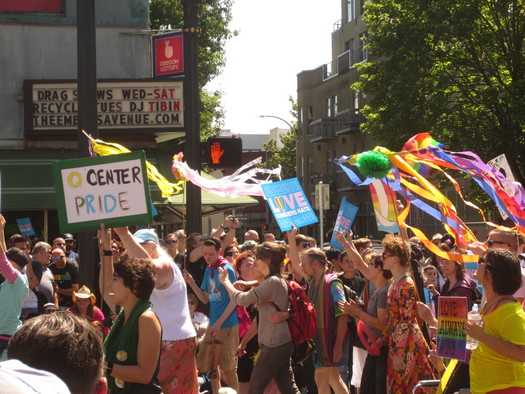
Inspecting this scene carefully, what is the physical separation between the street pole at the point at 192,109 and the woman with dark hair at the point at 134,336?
17.0 ft

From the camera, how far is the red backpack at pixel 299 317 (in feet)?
25.2

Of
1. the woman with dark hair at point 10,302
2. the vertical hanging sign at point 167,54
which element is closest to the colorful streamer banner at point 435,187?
the woman with dark hair at point 10,302

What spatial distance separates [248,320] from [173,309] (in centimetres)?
405

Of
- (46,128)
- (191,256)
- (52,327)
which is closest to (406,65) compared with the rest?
(46,128)

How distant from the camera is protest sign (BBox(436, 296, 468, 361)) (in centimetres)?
483

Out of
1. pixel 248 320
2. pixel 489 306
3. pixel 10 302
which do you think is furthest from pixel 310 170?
pixel 489 306

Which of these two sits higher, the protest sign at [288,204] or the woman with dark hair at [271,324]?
the protest sign at [288,204]

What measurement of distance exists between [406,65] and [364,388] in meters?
23.0

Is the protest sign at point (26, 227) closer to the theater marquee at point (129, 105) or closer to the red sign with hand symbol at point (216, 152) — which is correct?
the theater marquee at point (129, 105)

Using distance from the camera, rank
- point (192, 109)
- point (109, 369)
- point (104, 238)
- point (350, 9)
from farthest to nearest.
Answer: point (350, 9) → point (192, 109) → point (104, 238) → point (109, 369)

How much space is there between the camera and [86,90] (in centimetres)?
735

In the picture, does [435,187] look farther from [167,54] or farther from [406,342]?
[167,54]

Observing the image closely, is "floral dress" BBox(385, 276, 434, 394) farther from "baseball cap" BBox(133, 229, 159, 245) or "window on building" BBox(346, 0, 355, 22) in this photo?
"window on building" BBox(346, 0, 355, 22)

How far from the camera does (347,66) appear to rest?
167ft
